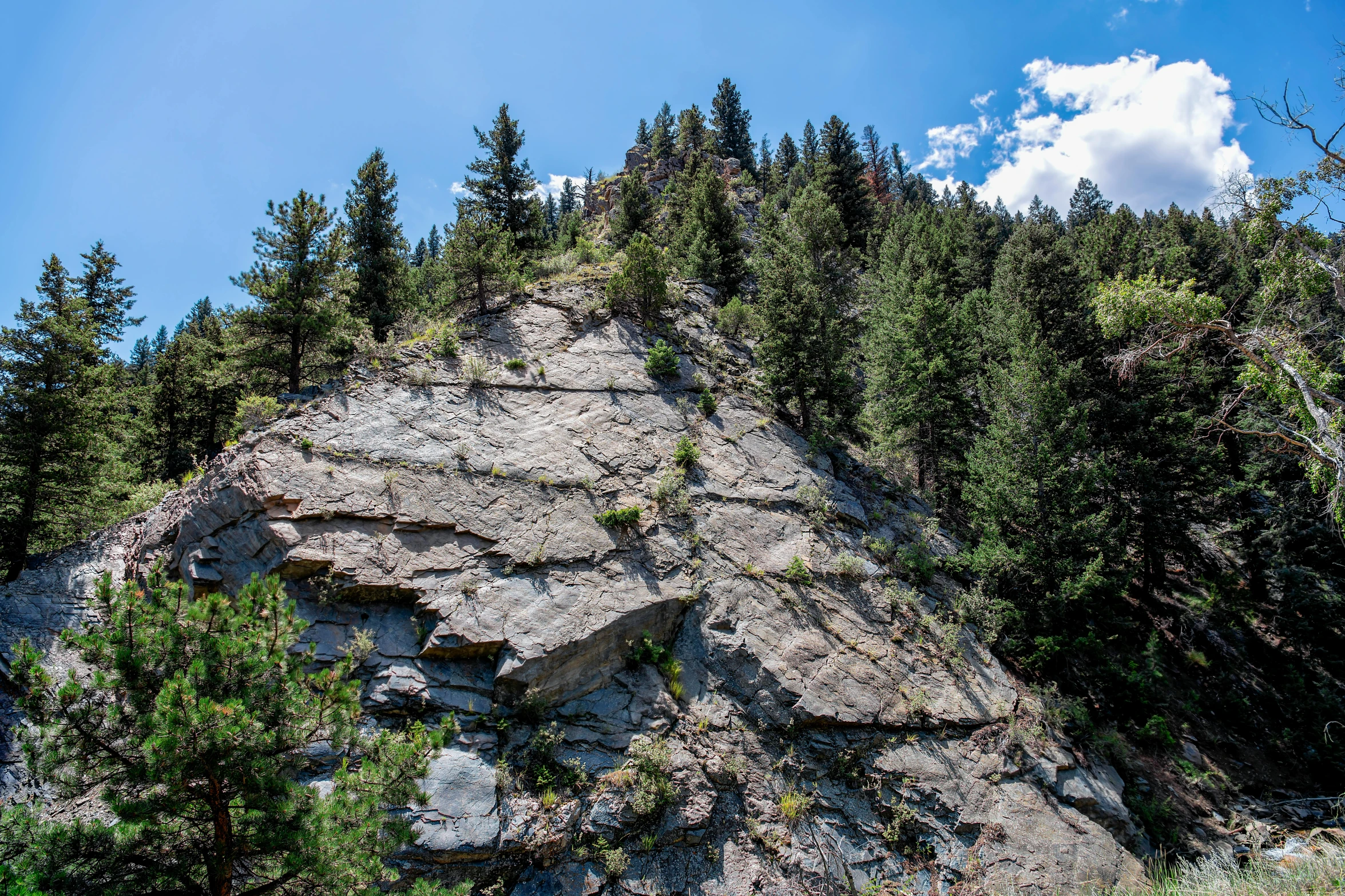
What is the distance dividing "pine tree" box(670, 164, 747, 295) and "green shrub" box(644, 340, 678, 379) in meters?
8.13

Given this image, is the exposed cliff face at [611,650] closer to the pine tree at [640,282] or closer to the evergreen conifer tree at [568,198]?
the pine tree at [640,282]

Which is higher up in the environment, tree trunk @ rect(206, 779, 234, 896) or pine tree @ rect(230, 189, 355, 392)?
pine tree @ rect(230, 189, 355, 392)

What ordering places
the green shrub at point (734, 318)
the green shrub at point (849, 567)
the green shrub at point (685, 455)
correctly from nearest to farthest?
the green shrub at point (849, 567) → the green shrub at point (685, 455) → the green shrub at point (734, 318)

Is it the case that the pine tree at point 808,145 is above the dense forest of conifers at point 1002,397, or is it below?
above

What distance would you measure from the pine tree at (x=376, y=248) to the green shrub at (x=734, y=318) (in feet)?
41.1

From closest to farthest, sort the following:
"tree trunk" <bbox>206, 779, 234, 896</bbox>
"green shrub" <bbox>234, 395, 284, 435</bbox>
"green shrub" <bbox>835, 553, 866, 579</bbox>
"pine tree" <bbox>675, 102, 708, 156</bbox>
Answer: "tree trunk" <bbox>206, 779, 234, 896</bbox> → "green shrub" <bbox>234, 395, 284, 435</bbox> → "green shrub" <bbox>835, 553, 866, 579</bbox> → "pine tree" <bbox>675, 102, 708, 156</bbox>

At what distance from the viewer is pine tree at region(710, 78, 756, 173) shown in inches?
2341

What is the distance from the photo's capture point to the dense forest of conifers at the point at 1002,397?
13266mm

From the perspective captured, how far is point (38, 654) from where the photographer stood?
470cm

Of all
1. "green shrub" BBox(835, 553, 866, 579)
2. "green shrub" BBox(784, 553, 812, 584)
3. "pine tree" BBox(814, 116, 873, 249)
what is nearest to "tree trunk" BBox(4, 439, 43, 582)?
"green shrub" BBox(784, 553, 812, 584)

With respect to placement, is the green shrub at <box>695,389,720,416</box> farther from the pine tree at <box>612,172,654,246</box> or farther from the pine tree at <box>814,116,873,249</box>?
the pine tree at <box>814,116,873,249</box>

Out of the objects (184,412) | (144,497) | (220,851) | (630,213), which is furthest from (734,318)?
(184,412)

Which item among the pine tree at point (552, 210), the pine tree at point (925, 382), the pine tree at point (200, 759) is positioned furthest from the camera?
the pine tree at point (552, 210)

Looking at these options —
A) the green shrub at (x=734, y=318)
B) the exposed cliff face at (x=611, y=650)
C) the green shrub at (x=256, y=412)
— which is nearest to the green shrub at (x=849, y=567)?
the exposed cliff face at (x=611, y=650)
